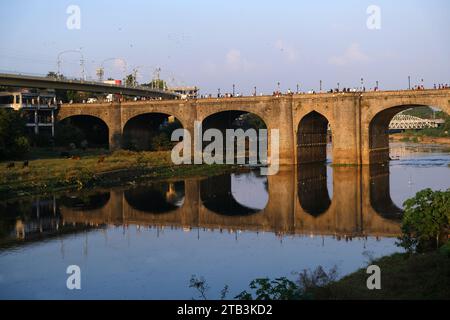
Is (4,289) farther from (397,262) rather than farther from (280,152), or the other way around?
(280,152)

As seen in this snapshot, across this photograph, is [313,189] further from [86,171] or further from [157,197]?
[86,171]

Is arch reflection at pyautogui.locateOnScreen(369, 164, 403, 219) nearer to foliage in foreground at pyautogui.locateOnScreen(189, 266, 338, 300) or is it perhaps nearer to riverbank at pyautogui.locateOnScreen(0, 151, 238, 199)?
foliage in foreground at pyautogui.locateOnScreen(189, 266, 338, 300)

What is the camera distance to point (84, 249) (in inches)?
1313

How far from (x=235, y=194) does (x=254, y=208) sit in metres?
7.64

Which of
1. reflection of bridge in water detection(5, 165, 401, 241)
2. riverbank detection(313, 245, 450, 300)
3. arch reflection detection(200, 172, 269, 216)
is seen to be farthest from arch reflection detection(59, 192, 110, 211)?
riverbank detection(313, 245, 450, 300)

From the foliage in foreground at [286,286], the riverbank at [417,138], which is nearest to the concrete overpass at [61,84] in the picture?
the foliage in foreground at [286,286]

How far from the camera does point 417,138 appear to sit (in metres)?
159

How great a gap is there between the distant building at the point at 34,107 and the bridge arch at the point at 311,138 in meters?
36.0

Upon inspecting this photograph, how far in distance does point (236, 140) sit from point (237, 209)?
60.9 m

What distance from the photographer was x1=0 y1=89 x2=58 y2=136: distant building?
94.7 metres

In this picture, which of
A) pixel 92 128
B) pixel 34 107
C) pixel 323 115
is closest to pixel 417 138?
pixel 92 128

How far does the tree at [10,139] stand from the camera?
67.2m

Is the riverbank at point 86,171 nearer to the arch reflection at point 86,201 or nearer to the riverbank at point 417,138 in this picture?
the arch reflection at point 86,201
